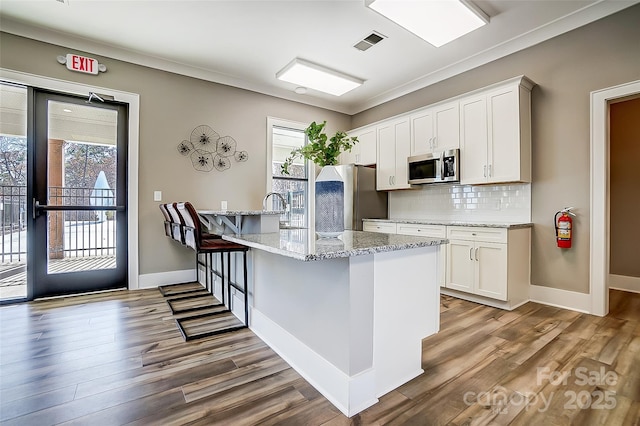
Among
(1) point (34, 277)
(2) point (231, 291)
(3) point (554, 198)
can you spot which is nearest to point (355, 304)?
(2) point (231, 291)

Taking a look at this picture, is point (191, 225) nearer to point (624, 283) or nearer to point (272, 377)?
point (272, 377)

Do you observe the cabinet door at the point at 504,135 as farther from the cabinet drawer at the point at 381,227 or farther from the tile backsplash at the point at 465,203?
the cabinet drawer at the point at 381,227

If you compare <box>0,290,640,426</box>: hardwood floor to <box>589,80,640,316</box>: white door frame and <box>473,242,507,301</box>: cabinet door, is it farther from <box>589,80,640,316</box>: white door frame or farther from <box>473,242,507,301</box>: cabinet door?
<box>473,242,507,301</box>: cabinet door

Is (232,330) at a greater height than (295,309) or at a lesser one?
lesser

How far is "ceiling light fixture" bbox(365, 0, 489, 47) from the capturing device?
2.55 meters

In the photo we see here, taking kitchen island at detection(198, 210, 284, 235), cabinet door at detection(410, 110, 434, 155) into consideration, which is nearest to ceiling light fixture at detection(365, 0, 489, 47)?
cabinet door at detection(410, 110, 434, 155)

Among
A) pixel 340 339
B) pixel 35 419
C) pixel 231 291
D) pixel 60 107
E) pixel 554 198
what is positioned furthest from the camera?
pixel 60 107

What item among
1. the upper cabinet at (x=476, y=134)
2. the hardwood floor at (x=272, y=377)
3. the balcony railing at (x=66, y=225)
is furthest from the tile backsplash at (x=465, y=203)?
the balcony railing at (x=66, y=225)

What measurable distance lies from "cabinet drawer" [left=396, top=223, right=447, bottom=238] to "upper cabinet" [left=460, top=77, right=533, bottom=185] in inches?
25.5

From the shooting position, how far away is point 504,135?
318cm

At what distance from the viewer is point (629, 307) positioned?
9.78 ft

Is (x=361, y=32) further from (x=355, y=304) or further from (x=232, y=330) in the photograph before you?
(x=232, y=330)

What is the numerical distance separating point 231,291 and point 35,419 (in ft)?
5.16

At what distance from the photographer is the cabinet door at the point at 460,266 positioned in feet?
10.5
